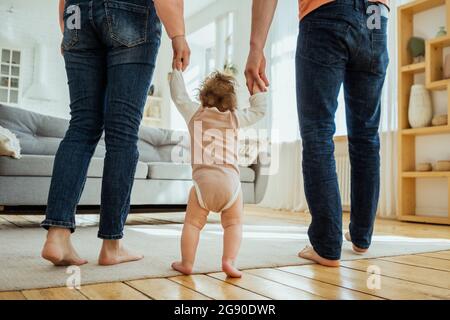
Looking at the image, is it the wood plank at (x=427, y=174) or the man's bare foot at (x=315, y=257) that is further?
the wood plank at (x=427, y=174)

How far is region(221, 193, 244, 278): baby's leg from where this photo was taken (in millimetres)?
1109

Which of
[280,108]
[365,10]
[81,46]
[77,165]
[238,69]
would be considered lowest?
[77,165]

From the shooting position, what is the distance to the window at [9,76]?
595 centimetres

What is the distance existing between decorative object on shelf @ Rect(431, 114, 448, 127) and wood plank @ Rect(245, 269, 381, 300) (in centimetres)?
235

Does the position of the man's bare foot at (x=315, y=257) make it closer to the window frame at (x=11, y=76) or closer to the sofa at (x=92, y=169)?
the sofa at (x=92, y=169)

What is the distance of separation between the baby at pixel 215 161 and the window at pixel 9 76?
559 cm

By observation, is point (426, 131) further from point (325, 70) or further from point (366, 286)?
point (366, 286)

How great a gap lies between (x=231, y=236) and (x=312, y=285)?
0.23 metres

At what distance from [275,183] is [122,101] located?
3.58 meters

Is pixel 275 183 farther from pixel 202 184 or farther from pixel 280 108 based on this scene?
pixel 202 184

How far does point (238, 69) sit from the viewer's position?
5250 millimetres

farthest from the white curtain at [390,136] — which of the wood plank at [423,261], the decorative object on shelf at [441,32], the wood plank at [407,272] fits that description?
the wood plank at [407,272]

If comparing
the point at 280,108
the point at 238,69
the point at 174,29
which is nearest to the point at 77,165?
the point at 174,29

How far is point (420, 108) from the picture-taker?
318cm
